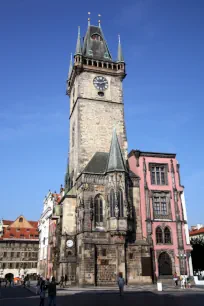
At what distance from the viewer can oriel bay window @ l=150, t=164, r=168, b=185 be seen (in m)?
35.6

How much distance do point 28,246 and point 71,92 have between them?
42.2 m

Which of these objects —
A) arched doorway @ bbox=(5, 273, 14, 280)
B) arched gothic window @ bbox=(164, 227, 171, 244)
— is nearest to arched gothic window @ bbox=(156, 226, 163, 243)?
arched gothic window @ bbox=(164, 227, 171, 244)

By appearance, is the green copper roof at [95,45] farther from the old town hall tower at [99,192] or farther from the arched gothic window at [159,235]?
the arched gothic window at [159,235]

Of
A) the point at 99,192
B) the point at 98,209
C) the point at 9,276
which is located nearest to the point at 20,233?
the point at 9,276

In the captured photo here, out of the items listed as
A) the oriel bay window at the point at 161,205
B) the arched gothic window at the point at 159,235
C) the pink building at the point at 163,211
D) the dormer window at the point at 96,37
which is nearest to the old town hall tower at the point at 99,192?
the pink building at the point at 163,211

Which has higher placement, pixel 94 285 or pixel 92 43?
pixel 92 43

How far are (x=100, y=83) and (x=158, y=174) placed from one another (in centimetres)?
1494

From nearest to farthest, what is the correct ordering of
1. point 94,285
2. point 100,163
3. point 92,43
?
point 94,285 < point 100,163 < point 92,43

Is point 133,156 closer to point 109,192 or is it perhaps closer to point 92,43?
point 109,192

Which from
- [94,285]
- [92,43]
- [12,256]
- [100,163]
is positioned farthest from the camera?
[12,256]

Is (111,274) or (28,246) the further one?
(28,246)

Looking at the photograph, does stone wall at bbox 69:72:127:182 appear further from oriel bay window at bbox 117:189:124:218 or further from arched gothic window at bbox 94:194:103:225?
oriel bay window at bbox 117:189:124:218

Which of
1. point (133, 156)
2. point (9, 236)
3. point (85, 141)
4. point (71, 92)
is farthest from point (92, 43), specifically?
point (9, 236)

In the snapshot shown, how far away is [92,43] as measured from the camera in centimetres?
4522
